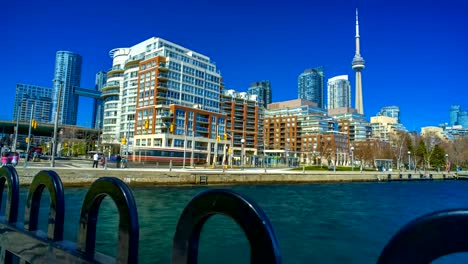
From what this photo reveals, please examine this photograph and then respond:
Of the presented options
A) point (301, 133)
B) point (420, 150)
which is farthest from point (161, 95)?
point (420, 150)

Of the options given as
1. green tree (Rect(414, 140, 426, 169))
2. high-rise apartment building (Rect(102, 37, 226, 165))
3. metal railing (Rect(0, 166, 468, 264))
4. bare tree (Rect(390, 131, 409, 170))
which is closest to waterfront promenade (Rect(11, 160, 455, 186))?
metal railing (Rect(0, 166, 468, 264))

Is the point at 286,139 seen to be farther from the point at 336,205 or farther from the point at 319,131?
the point at 336,205

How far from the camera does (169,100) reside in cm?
7581

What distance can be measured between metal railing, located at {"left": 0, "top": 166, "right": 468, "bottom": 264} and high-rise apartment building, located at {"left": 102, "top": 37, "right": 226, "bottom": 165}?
64258 millimetres

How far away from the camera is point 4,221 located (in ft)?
9.74

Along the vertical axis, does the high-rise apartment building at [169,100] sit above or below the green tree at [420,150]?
above

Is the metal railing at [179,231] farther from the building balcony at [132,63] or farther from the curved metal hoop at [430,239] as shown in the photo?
the building balcony at [132,63]

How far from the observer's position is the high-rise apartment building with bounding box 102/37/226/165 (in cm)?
7181

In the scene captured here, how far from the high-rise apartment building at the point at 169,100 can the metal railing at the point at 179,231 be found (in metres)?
64.3

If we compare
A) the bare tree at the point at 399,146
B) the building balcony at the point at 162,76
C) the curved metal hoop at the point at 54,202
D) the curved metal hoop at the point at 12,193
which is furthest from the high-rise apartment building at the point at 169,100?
the curved metal hoop at the point at 54,202

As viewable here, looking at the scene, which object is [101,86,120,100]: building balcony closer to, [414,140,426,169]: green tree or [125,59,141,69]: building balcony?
[125,59,141,69]: building balcony

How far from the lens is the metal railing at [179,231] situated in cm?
97

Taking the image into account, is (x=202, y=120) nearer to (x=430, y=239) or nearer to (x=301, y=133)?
(x=301, y=133)

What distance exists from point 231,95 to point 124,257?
114539 mm
